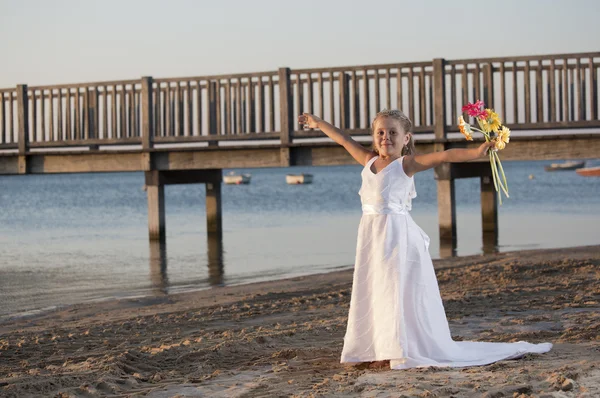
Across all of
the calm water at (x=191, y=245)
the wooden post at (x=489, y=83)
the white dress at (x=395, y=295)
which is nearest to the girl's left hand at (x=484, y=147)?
the white dress at (x=395, y=295)

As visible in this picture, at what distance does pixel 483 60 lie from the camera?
52.4 ft

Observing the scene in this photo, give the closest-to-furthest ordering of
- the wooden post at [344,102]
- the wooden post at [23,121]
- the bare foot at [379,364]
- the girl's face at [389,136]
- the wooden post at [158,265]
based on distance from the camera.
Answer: the bare foot at [379,364] < the girl's face at [389,136] < the wooden post at [158,265] < the wooden post at [344,102] < the wooden post at [23,121]

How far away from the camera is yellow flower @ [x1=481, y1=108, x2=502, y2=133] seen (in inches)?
216

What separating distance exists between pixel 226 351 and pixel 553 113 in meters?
10.5

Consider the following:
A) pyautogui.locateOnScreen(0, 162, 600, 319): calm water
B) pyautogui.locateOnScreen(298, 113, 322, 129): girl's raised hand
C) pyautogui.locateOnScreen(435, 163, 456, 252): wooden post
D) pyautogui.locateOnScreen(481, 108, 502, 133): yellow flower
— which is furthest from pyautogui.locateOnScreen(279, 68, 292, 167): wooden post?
pyautogui.locateOnScreen(481, 108, 502, 133): yellow flower

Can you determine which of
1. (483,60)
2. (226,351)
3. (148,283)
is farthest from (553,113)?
(226,351)

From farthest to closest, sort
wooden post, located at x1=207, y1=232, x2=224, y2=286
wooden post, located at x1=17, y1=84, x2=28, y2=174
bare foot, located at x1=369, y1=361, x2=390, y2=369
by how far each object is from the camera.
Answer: wooden post, located at x1=17, y1=84, x2=28, y2=174, wooden post, located at x1=207, y1=232, x2=224, y2=286, bare foot, located at x1=369, y1=361, x2=390, y2=369

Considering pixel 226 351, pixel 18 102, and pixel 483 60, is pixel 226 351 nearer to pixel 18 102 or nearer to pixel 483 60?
pixel 483 60

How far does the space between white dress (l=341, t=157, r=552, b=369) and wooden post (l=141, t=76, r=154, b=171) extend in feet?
41.7

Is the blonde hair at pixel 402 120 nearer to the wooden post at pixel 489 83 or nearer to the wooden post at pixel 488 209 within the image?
the wooden post at pixel 489 83

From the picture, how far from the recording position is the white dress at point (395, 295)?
5.59 metres

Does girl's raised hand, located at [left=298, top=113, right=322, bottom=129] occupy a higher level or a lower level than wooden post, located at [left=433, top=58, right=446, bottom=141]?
lower

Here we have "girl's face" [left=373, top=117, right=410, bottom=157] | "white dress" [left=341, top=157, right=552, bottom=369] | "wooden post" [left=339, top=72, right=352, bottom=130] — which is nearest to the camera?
"white dress" [left=341, top=157, right=552, bottom=369]

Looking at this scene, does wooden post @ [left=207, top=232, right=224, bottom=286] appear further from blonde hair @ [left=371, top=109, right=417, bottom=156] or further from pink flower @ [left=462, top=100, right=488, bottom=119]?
pink flower @ [left=462, top=100, right=488, bottom=119]
